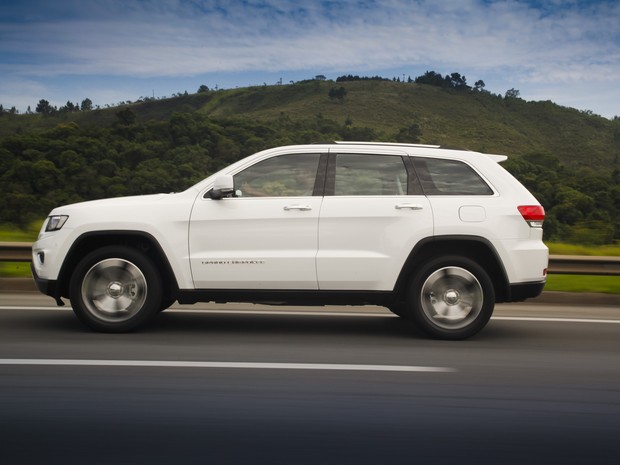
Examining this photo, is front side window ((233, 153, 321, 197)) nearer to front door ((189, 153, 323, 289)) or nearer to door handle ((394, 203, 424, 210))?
front door ((189, 153, 323, 289))

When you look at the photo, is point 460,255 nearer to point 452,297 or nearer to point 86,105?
point 452,297

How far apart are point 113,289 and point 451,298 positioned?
2.92 metres

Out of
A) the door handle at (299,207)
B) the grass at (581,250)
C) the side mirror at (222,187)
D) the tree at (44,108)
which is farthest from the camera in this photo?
the tree at (44,108)

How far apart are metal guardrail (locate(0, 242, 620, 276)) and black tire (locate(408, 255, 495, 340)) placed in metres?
3.35

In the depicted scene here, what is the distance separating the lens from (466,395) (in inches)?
204

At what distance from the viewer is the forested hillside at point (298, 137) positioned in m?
27.1

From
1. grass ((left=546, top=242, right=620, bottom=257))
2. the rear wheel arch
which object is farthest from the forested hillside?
the rear wheel arch

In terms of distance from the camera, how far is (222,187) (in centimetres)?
681

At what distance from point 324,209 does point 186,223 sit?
119 cm

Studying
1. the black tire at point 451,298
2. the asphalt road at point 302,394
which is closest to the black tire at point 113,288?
the asphalt road at point 302,394

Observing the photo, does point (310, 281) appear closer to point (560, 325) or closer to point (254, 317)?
point (254, 317)

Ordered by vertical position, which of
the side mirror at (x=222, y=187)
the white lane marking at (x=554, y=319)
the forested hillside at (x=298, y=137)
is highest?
the forested hillside at (x=298, y=137)

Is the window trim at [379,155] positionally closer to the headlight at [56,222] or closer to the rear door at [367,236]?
the rear door at [367,236]

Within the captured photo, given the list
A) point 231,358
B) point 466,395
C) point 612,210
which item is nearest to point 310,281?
point 231,358
